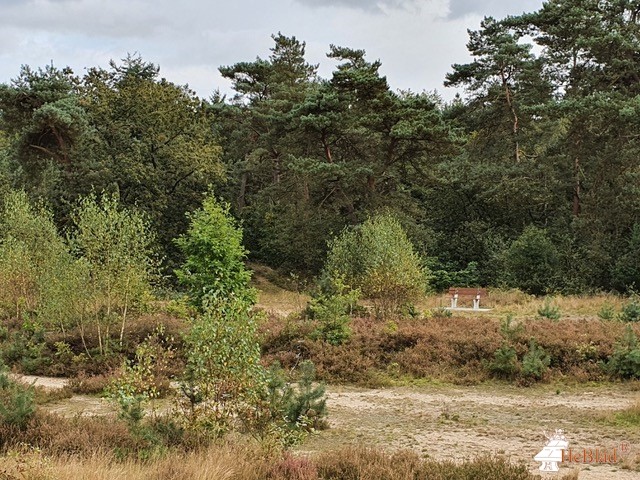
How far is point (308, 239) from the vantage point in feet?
128

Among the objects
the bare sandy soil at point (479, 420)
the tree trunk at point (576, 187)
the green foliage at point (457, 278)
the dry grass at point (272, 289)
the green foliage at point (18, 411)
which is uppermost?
the tree trunk at point (576, 187)

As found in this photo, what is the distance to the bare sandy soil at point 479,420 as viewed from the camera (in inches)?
361

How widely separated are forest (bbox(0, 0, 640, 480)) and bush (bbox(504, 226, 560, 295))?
0.39 ft

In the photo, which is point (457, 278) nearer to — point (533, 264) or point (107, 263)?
point (533, 264)

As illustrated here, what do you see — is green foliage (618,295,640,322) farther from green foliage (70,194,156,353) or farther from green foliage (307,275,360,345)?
green foliage (70,194,156,353)

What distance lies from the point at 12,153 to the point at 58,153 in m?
2.76

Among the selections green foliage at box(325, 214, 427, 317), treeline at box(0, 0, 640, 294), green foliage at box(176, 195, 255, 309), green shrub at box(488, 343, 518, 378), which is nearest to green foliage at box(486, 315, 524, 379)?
green shrub at box(488, 343, 518, 378)

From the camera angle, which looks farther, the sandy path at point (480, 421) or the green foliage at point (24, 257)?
the green foliage at point (24, 257)

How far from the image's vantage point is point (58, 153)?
124 feet

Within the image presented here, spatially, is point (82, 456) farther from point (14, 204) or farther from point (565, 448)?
point (14, 204)

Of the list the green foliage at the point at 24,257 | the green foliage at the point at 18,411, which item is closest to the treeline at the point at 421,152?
the green foliage at the point at 24,257

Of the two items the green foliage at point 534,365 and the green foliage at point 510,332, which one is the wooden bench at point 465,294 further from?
the green foliage at point 534,365

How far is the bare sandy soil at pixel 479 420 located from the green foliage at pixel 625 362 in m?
0.59

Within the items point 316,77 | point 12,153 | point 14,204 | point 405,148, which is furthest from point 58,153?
point 316,77
